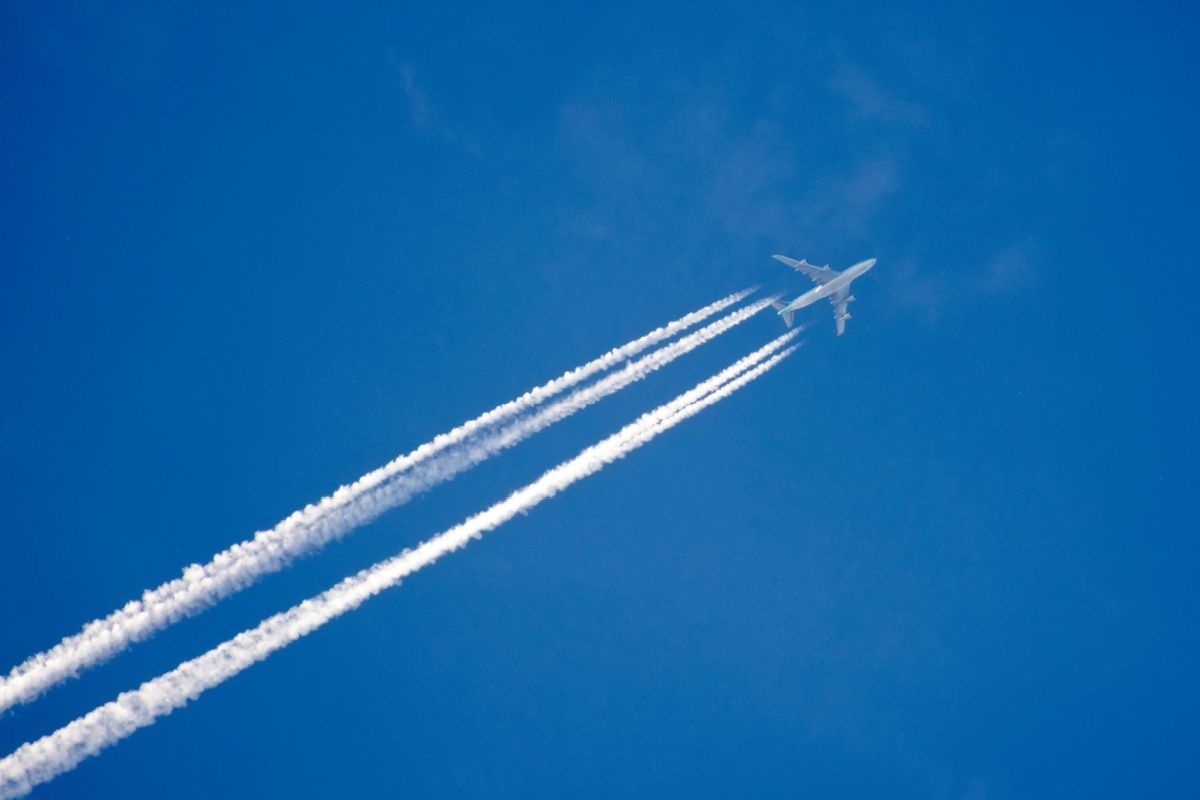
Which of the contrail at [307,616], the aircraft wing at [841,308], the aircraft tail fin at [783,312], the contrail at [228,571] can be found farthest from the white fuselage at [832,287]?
the contrail at [228,571]

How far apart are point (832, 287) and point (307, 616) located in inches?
831

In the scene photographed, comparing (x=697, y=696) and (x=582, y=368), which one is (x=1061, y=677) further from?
(x=582, y=368)

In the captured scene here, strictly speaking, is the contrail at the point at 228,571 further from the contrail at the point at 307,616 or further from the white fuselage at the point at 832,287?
the white fuselage at the point at 832,287

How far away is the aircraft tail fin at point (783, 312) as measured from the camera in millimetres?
33000

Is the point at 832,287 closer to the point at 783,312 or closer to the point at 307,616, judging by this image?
the point at 783,312

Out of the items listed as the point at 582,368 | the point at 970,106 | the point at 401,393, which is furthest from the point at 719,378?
the point at 970,106

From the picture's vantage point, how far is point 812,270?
33250 mm

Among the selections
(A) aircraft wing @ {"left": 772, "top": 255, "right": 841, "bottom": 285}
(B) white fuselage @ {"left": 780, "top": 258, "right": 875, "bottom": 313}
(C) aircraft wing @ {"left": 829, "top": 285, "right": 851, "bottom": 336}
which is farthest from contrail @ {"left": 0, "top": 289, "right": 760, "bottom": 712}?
(C) aircraft wing @ {"left": 829, "top": 285, "right": 851, "bottom": 336}

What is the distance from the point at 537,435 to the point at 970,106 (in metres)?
20.6

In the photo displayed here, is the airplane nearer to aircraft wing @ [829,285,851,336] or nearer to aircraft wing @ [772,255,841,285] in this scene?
aircraft wing @ [772,255,841,285]

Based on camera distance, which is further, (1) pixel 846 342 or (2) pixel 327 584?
(1) pixel 846 342

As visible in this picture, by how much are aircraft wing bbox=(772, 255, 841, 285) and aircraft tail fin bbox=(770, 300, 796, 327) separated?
4.74 ft

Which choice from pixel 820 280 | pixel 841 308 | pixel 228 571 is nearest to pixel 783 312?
pixel 820 280

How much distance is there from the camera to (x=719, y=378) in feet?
110
